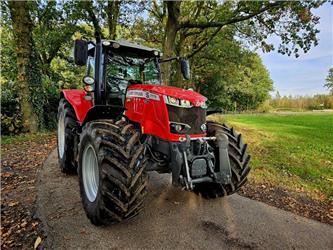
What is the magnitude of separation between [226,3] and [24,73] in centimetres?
930

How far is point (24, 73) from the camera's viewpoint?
9422 mm

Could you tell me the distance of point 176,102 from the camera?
10.6ft

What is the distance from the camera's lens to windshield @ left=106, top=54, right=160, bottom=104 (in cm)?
416

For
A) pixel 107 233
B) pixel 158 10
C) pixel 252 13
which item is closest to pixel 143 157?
pixel 107 233

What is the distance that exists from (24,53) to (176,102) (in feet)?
26.5

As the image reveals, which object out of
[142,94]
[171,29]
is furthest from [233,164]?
[171,29]

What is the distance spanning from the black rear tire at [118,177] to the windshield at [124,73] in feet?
4.28

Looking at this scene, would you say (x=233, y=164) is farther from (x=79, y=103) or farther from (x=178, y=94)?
(x=79, y=103)

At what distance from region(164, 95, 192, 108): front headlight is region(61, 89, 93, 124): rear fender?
1684mm

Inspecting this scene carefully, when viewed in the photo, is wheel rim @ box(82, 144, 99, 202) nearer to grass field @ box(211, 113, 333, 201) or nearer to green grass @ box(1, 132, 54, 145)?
grass field @ box(211, 113, 333, 201)

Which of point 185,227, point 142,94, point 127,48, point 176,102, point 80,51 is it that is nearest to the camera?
point 185,227

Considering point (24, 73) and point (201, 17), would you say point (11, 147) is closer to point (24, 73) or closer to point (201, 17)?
point (24, 73)

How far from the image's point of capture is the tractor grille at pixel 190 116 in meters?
3.22

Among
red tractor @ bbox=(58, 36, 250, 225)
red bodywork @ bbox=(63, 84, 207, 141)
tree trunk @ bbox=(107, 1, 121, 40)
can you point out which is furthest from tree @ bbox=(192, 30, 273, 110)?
red bodywork @ bbox=(63, 84, 207, 141)
